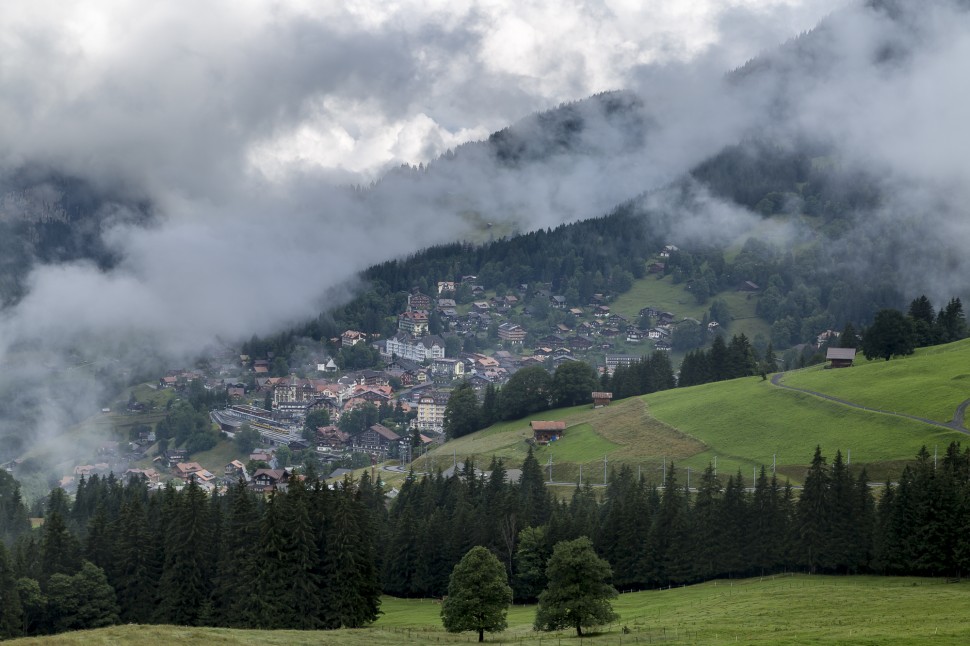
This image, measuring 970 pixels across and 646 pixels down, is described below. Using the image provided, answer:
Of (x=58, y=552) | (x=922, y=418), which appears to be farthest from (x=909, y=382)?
(x=58, y=552)

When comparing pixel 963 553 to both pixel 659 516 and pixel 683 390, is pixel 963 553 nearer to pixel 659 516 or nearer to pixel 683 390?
pixel 659 516

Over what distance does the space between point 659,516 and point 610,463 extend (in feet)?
146

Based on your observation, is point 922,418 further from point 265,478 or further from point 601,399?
point 265,478

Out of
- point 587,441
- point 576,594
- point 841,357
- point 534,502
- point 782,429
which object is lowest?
point 576,594

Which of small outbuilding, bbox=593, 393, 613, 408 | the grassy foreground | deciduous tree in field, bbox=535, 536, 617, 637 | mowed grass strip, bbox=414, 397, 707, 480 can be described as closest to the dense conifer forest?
the grassy foreground

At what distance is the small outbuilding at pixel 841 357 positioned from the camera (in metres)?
175

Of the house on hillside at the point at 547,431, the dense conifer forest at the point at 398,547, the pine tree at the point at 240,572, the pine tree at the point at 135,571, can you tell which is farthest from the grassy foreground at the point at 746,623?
the house on hillside at the point at 547,431

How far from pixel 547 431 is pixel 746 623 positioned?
106963 mm

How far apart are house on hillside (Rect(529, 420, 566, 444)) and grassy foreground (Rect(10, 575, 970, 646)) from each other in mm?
78831

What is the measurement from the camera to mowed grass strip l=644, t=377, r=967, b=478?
428ft

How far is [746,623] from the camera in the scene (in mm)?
66312

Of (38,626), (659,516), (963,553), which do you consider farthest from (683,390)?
(38,626)

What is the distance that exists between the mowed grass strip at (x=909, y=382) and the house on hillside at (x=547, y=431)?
3400cm

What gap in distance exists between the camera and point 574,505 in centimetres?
11962
